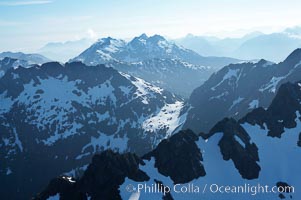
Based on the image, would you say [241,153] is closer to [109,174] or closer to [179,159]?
[179,159]

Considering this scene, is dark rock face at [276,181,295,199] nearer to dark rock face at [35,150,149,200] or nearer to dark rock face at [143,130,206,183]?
dark rock face at [143,130,206,183]

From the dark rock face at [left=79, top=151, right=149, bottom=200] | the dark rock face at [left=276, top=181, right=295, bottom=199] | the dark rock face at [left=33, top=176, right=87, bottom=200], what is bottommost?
the dark rock face at [left=276, top=181, right=295, bottom=199]

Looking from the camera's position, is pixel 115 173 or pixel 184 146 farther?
pixel 184 146

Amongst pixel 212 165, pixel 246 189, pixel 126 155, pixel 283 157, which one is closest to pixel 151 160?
pixel 126 155

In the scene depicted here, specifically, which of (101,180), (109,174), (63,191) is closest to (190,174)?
(109,174)

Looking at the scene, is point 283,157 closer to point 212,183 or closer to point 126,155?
point 212,183

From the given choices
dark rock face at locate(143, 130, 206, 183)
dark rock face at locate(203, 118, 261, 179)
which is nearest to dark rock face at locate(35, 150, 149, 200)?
dark rock face at locate(143, 130, 206, 183)

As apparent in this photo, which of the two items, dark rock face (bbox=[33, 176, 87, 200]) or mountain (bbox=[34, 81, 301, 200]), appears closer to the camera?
dark rock face (bbox=[33, 176, 87, 200])
